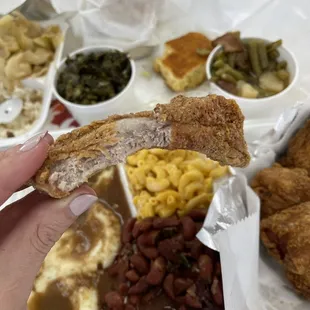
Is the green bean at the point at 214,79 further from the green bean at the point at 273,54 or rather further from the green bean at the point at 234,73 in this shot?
the green bean at the point at 273,54

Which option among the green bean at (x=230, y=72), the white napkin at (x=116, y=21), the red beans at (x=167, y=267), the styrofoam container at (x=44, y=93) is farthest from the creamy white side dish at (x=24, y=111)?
the green bean at (x=230, y=72)

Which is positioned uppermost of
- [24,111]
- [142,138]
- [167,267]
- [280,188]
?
[142,138]

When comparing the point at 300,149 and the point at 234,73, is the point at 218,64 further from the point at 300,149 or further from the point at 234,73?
the point at 300,149

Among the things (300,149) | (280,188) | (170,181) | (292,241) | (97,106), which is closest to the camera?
(292,241)

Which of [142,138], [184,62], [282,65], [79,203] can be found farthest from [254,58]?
[79,203]

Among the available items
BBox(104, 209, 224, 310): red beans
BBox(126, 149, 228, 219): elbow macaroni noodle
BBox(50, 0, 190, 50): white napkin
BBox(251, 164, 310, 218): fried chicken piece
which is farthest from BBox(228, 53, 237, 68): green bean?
BBox(104, 209, 224, 310): red beans

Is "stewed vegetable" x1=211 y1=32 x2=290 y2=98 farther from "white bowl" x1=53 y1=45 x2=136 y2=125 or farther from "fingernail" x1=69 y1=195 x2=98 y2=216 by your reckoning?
"fingernail" x1=69 y1=195 x2=98 y2=216

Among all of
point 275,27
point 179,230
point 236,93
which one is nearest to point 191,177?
point 179,230
